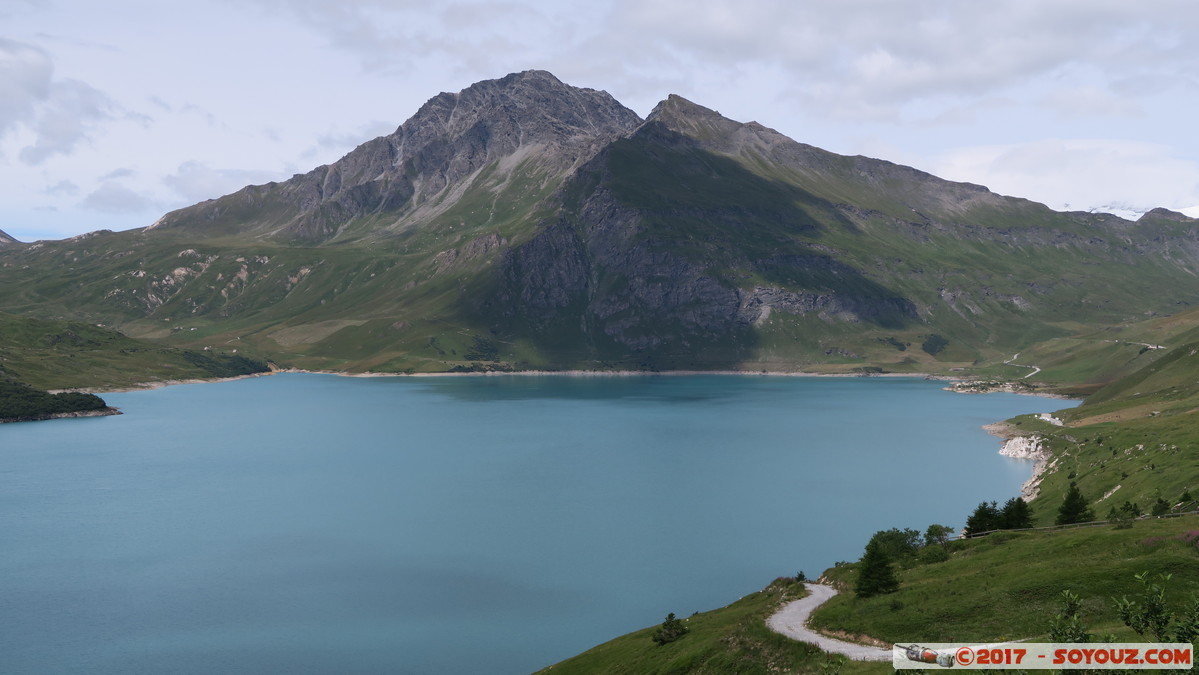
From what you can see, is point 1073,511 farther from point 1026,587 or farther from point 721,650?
point 721,650

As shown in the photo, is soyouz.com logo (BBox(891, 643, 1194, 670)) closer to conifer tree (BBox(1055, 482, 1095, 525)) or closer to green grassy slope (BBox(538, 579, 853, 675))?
green grassy slope (BBox(538, 579, 853, 675))

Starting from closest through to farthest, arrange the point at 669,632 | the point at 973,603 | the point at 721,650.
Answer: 1. the point at 973,603
2. the point at 721,650
3. the point at 669,632

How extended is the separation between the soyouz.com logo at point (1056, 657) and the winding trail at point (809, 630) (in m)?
10.4

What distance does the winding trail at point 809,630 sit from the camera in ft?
183

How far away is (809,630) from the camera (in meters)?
63.1

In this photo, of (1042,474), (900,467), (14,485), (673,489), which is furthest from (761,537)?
(14,485)

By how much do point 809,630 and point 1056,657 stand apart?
25.1m

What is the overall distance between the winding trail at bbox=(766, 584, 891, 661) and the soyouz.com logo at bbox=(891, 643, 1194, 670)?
408 inches

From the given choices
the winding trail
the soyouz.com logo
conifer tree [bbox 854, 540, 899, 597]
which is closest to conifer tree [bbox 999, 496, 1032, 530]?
the winding trail

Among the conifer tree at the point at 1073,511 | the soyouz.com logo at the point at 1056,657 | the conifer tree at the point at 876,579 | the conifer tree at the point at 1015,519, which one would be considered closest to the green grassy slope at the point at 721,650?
the conifer tree at the point at 876,579

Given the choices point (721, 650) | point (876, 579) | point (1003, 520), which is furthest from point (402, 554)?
point (1003, 520)

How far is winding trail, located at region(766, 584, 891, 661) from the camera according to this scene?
55844 mm

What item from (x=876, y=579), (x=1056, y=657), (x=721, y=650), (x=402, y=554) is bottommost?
(x=402, y=554)

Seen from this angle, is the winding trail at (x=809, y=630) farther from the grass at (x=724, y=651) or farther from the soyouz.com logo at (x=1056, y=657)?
the soyouz.com logo at (x=1056, y=657)
